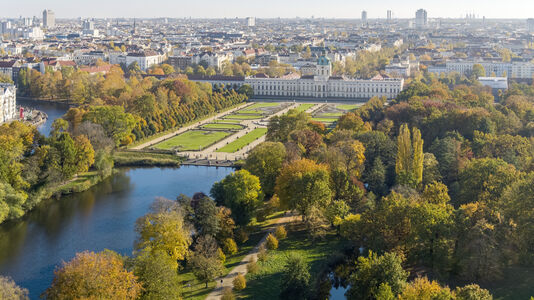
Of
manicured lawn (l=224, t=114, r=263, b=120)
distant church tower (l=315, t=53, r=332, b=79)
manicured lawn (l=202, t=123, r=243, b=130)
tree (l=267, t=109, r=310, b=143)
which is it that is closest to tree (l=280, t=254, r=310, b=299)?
tree (l=267, t=109, r=310, b=143)

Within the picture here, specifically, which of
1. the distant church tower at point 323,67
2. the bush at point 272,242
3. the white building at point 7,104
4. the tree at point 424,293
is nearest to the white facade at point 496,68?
the distant church tower at point 323,67

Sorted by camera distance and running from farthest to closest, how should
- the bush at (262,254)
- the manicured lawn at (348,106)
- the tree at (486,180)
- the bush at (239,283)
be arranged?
the manicured lawn at (348,106)
the tree at (486,180)
the bush at (262,254)
the bush at (239,283)

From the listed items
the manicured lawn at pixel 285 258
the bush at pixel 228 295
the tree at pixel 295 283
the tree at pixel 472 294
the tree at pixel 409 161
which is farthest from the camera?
the tree at pixel 409 161

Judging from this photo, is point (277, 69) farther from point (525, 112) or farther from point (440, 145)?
point (440, 145)

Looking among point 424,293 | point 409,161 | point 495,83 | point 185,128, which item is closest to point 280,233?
point 409,161

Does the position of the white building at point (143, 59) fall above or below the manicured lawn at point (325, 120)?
above

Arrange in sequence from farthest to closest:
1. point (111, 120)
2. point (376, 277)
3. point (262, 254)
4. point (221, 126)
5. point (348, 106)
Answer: point (348, 106) < point (221, 126) < point (111, 120) < point (262, 254) < point (376, 277)

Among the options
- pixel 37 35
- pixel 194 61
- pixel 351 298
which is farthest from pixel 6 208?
pixel 37 35

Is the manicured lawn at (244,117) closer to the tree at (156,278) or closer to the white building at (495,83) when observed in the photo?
the white building at (495,83)

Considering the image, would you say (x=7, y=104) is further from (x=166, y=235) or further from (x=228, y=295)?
(x=228, y=295)
